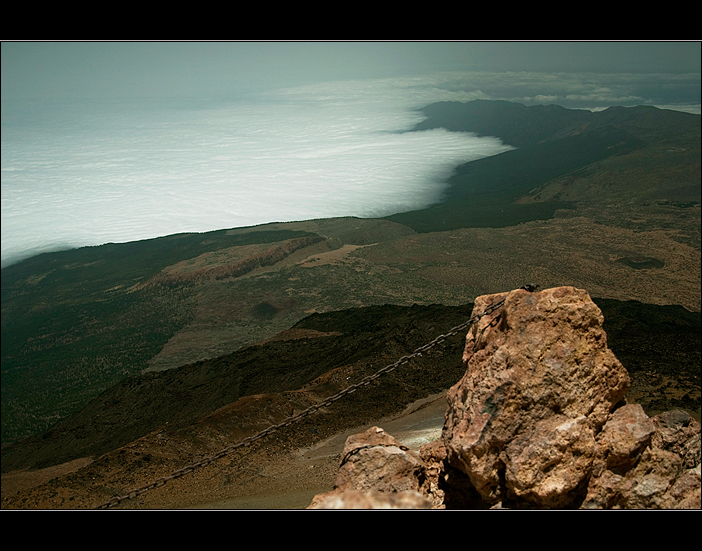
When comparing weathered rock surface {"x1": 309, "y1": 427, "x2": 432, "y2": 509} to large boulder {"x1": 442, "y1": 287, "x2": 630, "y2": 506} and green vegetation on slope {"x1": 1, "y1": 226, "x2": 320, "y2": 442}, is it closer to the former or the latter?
large boulder {"x1": 442, "y1": 287, "x2": 630, "y2": 506}

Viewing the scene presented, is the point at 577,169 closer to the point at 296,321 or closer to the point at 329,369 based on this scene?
the point at 296,321

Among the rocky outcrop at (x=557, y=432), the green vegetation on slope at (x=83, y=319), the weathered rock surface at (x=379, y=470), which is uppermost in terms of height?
the rocky outcrop at (x=557, y=432)

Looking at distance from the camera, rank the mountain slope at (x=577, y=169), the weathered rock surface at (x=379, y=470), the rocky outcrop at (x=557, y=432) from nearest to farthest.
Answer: the rocky outcrop at (x=557, y=432), the weathered rock surface at (x=379, y=470), the mountain slope at (x=577, y=169)

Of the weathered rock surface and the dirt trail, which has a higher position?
the weathered rock surface

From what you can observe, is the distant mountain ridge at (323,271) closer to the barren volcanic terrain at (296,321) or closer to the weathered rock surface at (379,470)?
the barren volcanic terrain at (296,321)

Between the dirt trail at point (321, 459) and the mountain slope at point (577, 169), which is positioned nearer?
the dirt trail at point (321, 459)

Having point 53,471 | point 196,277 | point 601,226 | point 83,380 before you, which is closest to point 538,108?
point 601,226

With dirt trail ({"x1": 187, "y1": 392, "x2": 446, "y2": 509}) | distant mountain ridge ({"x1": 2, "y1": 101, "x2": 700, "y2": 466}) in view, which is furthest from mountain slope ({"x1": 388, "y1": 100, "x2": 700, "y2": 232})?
dirt trail ({"x1": 187, "y1": 392, "x2": 446, "y2": 509})

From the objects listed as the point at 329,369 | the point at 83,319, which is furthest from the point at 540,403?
the point at 83,319

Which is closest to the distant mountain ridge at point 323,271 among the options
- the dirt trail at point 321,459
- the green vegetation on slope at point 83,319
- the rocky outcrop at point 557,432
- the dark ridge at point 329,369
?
the green vegetation on slope at point 83,319

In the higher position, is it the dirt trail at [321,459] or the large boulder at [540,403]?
the large boulder at [540,403]
